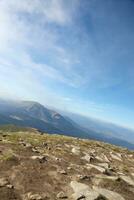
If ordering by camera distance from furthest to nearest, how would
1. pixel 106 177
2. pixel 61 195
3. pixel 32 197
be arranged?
pixel 106 177, pixel 61 195, pixel 32 197

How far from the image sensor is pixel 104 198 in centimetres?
1273

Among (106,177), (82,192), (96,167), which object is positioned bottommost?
(82,192)

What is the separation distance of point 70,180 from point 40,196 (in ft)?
Result: 10.8

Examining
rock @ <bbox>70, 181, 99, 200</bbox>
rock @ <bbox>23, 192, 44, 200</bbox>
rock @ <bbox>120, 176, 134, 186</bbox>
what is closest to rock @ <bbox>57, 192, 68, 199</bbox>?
rock @ <bbox>70, 181, 99, 200</bbox>

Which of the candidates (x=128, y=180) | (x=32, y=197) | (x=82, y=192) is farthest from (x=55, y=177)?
(x=128, y=180)

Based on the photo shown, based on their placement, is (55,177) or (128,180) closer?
(55,177)

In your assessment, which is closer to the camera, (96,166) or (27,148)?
(96,166)

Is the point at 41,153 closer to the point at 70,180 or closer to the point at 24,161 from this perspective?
the point at 24,161

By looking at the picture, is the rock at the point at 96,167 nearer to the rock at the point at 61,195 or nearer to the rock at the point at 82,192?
the rock at the point at 82,192

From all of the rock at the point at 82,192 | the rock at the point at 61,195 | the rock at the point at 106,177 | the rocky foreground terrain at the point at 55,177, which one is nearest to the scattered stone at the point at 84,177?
the rocky foreground terrain at the point at 55,177

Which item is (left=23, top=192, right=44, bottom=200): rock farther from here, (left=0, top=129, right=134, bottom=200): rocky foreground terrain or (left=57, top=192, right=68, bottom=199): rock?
(left=57, top=192, right=68, bottom=199): rock

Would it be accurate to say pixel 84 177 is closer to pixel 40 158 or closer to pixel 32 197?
pixel 40 158

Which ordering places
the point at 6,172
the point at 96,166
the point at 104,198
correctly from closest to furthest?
the point at 104,198 → the point at 6,172 → the point at 96,166

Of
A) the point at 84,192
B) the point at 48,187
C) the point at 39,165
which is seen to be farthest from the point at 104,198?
the point at 39,165
